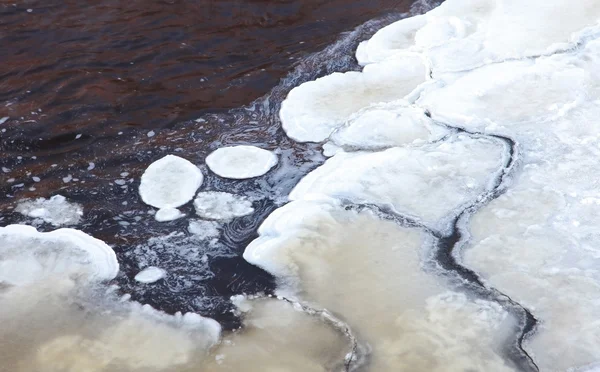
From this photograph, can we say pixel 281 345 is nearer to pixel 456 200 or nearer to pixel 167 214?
pixel 167 214

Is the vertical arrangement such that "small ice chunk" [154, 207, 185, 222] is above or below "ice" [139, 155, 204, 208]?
below

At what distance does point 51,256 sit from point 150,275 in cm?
39

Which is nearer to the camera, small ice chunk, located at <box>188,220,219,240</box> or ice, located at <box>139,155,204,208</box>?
small ice chunk, located at <box>188,220,219,240</box>

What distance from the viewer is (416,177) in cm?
272

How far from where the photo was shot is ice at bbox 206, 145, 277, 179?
9.49 ft

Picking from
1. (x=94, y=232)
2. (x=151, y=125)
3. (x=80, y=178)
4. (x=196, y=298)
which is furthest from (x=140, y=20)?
(x=196, y=298)

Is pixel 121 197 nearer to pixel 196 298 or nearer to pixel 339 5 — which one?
pixel 196 298

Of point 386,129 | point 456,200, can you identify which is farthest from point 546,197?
point 386,129

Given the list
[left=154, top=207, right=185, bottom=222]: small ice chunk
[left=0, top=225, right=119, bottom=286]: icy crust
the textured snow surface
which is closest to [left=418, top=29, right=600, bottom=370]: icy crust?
the textured snow surface

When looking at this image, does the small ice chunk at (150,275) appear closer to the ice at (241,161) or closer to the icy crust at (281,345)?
the icy crust at (281,345)

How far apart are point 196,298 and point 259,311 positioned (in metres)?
0.24

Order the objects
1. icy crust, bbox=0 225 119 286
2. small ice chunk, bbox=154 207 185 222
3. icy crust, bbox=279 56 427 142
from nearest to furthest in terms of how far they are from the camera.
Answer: icy crust, bbox=0 225 119 286 → small ice chunk, bbox=154 207 185 222 → icy crust, bbox=279 56 427 142

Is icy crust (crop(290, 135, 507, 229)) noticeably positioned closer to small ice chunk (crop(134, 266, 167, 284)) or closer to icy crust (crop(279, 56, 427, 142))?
icy crust (crop(279, 56, 427, 142))

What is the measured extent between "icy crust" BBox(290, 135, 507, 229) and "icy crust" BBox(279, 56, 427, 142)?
0.31 metres
